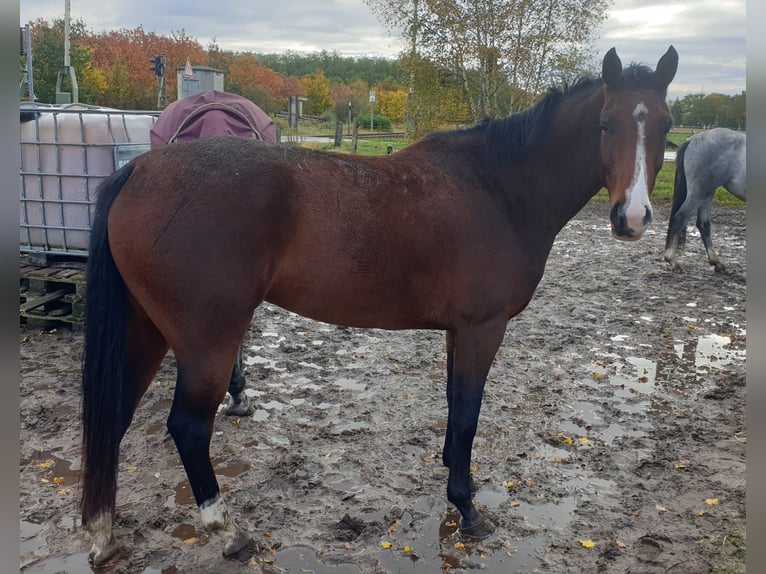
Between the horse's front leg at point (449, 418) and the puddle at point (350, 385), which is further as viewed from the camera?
the puddle at point (350, 385)

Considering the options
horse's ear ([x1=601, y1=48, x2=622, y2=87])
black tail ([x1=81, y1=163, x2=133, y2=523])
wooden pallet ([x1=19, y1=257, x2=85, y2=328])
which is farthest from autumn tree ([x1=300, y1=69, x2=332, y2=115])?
black tail ([x1=81, y1=163, x2=133, y2=523])

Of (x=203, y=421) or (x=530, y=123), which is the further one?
(x=530, y=123)

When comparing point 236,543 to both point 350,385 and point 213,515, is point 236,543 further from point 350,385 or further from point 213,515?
point 350,385

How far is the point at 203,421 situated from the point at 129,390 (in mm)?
542

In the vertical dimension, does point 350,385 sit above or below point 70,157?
below

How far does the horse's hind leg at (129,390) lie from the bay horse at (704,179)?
779 centimetres

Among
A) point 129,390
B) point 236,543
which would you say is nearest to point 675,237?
point 236,543

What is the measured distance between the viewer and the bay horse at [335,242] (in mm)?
2557

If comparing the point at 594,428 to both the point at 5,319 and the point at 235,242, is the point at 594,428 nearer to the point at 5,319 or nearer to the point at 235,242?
the point at 235,242

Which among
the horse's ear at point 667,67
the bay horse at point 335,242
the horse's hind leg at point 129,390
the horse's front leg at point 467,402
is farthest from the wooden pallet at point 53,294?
the horse's ear at point 667,67

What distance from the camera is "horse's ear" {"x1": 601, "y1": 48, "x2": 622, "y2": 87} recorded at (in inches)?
107

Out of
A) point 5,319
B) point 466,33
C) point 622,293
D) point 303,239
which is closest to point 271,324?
→ point 303,239

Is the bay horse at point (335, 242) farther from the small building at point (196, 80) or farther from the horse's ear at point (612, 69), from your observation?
the small building at point (196, 80)

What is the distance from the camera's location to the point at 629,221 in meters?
2.62
